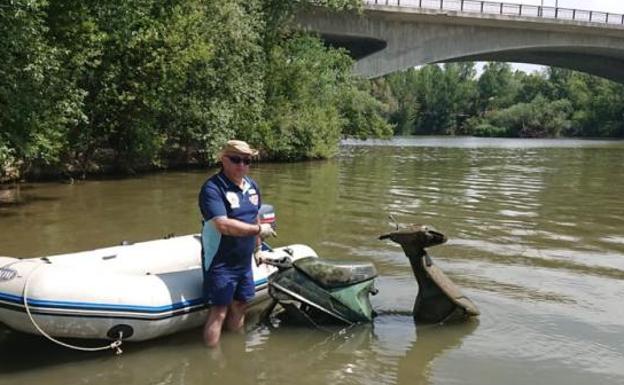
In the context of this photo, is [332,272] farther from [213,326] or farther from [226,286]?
[213,326]

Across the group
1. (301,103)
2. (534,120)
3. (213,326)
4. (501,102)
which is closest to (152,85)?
(301,103)

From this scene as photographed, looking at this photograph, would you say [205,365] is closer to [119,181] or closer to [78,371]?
[78,371]

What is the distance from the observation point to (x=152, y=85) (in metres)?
17.4

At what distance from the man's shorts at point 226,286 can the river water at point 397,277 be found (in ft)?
1.26

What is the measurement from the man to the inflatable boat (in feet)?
0.79

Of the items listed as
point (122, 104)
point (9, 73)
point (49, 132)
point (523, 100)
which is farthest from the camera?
point (523, 100)

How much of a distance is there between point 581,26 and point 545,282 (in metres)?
35.1

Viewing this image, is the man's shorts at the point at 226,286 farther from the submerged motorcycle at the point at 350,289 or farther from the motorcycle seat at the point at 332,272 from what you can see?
the motorcycle seat at the point at 332,272

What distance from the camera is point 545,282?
7.50 metres

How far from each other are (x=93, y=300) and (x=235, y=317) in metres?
1.23

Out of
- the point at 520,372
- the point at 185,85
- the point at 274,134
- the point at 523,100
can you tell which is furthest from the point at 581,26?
the point at 523,100

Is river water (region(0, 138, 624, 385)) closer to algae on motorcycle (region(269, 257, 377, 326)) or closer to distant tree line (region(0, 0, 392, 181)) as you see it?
algae on motorcycle (region(269, 257, 377, 326))

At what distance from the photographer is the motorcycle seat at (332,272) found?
5719mm

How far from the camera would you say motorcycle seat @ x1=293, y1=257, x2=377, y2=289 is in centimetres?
572
